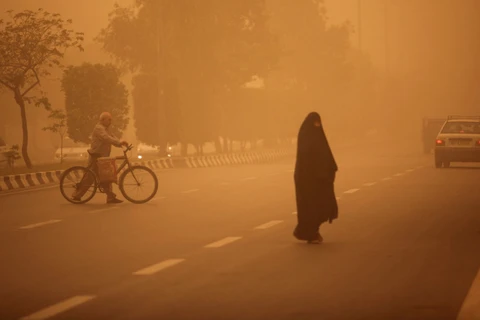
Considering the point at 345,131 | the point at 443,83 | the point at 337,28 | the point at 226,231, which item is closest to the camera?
the point at 226,231

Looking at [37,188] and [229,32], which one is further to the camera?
[229,32]

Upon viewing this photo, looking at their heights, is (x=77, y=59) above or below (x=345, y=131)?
above

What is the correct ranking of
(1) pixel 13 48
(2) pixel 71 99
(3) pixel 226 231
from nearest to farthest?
(3) pixel 226 231 → (1) pixel 13 48 → (2) pixel 71 99

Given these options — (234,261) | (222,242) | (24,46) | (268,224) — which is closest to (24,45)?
(24,46)

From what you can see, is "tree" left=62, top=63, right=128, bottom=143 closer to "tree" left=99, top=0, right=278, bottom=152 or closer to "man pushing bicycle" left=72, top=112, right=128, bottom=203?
"tree" left=99, top=0, right=278, bottom=152

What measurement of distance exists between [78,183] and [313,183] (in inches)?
352

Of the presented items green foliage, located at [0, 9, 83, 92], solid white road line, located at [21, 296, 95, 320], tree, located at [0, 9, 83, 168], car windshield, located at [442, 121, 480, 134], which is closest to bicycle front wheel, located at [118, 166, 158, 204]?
solid white road line, located at [21, 296, 95, 320]

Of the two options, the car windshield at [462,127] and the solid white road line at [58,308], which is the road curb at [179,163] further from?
the solid white road line at [58,308]

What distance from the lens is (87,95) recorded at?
45.2 metres

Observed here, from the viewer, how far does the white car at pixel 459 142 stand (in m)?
36.4

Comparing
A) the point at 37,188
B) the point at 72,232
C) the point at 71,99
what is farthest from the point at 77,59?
the point at 72,232

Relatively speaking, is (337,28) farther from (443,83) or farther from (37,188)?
(443,83)

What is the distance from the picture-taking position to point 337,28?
89875mm

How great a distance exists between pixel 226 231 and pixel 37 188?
14604 millimetres
